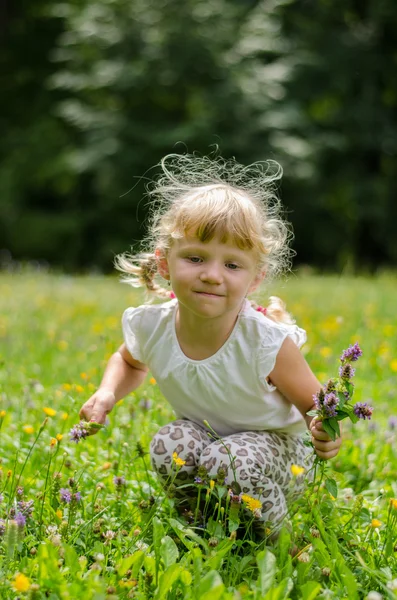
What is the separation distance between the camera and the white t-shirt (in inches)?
93.0

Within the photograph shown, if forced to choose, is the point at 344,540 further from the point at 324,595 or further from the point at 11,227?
the point at 11,227

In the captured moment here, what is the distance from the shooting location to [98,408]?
231cm

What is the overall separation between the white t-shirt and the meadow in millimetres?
232

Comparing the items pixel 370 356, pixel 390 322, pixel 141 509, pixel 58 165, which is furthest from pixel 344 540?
pixel 58 165

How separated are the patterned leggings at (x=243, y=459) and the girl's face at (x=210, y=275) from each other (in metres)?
0.38

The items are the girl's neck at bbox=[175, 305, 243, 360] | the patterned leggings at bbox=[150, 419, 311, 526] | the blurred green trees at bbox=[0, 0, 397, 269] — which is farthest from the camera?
the blurred green trees at bbox=[0, 0, 397, 269]

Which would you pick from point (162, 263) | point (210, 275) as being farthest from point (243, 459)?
point (162, 263)

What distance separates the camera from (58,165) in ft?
50.3

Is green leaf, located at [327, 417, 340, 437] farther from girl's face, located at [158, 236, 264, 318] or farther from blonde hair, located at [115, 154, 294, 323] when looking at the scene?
blonde hair, located at [115, 154, 294, 323]

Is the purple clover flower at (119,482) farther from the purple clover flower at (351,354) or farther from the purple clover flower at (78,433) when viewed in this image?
the purple clover flower at (351,354)

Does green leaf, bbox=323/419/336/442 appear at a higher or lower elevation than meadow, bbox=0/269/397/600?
higher

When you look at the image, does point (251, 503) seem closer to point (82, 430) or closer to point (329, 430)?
point (329, 430)

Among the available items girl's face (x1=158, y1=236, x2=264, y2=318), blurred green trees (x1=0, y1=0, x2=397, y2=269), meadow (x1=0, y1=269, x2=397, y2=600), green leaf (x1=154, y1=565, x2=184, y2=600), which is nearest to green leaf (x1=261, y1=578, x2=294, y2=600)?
meadow (x1=0, y1=269, x2=397, y2=600)

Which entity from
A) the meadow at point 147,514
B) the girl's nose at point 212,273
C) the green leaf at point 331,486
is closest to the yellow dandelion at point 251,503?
the meadow at point 147,514
